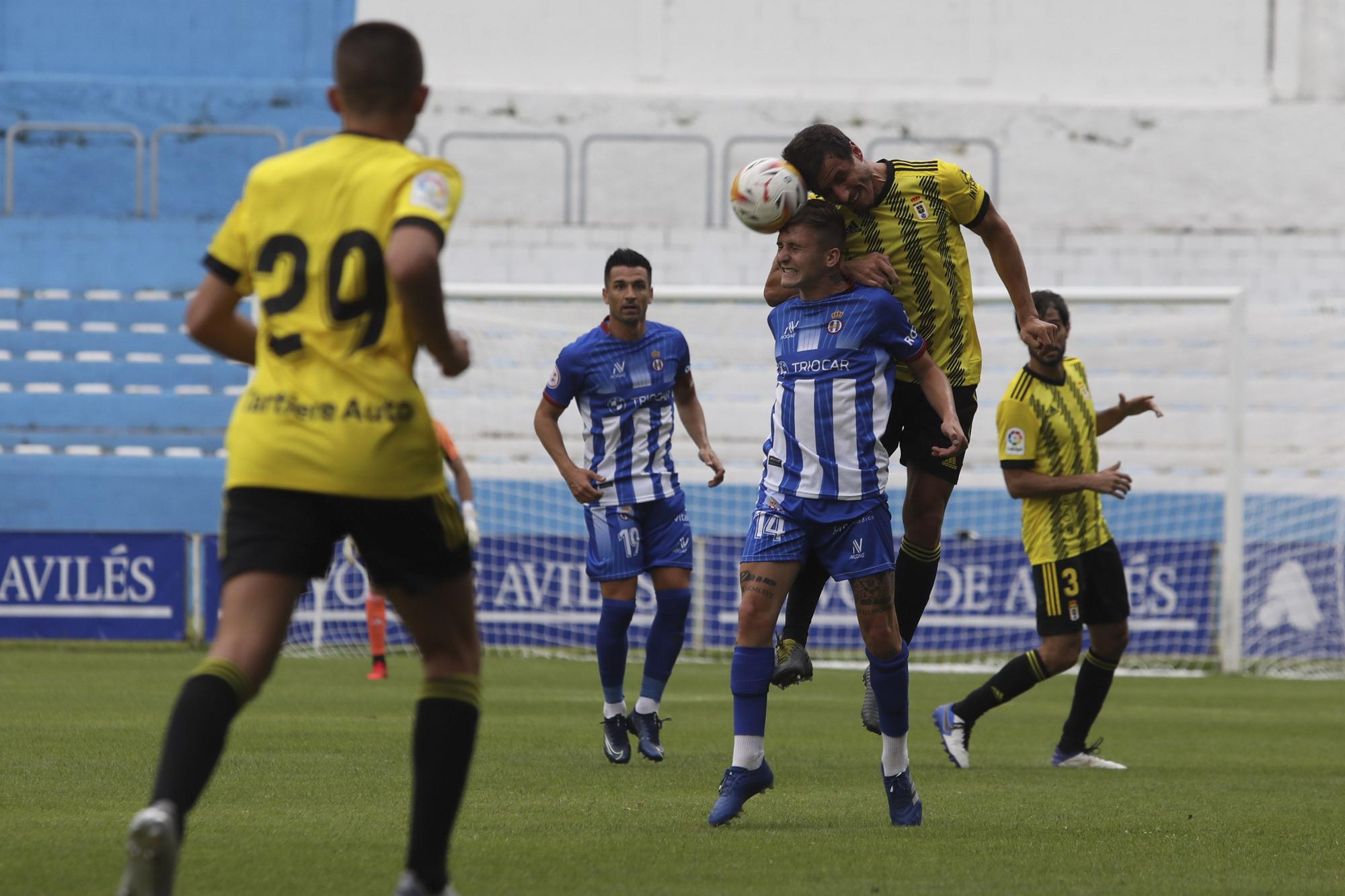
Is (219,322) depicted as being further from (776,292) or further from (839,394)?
(776,292)

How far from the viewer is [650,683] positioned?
311 inches

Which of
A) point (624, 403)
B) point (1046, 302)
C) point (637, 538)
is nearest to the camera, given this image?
point (1046, 302)

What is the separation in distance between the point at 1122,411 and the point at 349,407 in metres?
5.71

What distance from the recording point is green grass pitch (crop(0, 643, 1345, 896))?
4.43 meters

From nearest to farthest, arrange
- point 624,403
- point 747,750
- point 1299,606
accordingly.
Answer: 1. point 747,750
2. point 624,403
3. point 1299,606

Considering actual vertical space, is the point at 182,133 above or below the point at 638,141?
below

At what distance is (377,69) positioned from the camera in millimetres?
3561

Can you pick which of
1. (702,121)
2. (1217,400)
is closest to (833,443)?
(1217,400)

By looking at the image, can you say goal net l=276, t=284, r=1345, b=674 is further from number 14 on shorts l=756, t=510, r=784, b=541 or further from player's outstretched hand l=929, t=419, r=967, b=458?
number 14 on shorts l=756, t=510, r=784, b=541

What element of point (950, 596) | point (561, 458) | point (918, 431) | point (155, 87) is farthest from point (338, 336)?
point (155, 87)

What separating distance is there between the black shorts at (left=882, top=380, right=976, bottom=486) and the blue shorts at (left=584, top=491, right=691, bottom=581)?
200 centimetres

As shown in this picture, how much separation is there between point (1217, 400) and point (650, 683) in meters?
13.4

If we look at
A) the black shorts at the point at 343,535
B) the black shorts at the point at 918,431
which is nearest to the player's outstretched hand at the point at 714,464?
the black shorts at the point at 918,431

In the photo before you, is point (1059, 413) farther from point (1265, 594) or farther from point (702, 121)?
point (702, 121)
